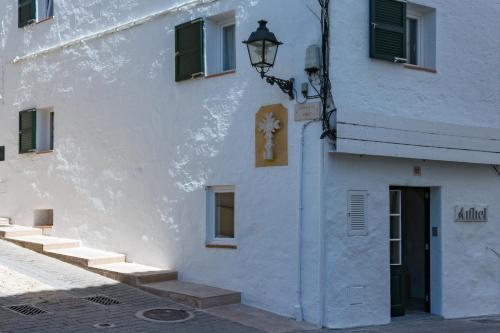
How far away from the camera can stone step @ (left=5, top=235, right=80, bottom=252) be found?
43.6 feet

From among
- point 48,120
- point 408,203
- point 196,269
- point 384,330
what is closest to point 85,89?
→ point 48,120

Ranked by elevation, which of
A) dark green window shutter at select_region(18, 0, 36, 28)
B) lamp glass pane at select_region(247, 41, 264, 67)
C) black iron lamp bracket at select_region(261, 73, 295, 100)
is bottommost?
black iron lamp bracket at select_region(261, 73, 295, 100)

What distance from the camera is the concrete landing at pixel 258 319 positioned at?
949 centimetres

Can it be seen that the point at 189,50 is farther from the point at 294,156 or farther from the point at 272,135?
the point at 294,156

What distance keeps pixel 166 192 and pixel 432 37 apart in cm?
519

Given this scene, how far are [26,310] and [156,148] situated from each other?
378cm

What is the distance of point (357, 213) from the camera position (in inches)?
396

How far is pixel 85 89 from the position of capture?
45.4 feet

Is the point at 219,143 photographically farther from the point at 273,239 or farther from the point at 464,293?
the point at 464,293

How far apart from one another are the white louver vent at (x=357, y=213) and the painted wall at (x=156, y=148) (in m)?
0.58

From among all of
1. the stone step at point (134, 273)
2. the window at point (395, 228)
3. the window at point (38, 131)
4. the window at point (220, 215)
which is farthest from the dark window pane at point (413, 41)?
the window at point (38, 131)

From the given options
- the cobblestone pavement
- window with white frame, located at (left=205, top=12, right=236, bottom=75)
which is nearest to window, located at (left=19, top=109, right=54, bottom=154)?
the cobblestone pavement

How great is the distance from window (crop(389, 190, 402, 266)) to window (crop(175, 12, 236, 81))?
339cm

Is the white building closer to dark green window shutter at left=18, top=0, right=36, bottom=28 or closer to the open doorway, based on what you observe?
the open doorway
